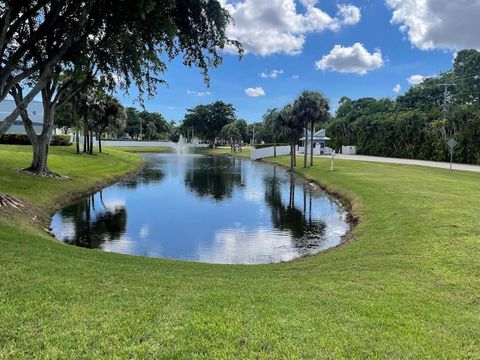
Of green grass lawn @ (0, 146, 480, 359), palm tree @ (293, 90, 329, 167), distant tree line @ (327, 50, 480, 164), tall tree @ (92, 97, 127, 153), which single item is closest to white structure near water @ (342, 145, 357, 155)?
distant tree line @ (327, 50, 480, 164)

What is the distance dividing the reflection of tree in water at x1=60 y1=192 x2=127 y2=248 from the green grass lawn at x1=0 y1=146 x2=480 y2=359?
2.55m

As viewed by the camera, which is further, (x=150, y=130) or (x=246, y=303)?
A: (x=150, y=130)

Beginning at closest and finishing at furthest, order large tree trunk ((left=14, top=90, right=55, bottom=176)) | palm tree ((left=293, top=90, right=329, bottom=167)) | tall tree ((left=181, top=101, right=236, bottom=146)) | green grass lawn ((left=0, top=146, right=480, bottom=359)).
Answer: green grass lawn ((left=0, top=146, right=480, bottom=359)) < large tree trunk ((left=14, top=90, right=55, bottom=176)) < palm tree ((left=293, top=90, right=329, bottom=167)) < tall tree ((left=181, top=101, right=236, bottom=146))

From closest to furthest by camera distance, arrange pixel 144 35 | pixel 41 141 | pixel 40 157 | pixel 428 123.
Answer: pixel 144 35
pixel 40 157
pixel 41 141
pixel 428 123

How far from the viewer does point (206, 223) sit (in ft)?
52.0

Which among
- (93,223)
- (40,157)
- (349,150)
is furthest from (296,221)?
(349,150)

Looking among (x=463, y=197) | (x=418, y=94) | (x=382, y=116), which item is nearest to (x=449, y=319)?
(x=463, y=197)

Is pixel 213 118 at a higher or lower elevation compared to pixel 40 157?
higher

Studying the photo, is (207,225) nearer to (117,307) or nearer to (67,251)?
(67,251)

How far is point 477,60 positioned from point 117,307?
7557 cm

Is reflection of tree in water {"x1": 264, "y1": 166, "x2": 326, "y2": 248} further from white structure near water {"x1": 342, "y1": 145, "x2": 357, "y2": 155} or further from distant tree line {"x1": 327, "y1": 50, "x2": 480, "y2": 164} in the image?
white structure near water {"x1": 342, "y1": 145, "x2": 357, "y2": 155}

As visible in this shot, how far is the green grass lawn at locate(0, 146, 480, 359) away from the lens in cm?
425

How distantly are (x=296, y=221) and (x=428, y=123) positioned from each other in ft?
125

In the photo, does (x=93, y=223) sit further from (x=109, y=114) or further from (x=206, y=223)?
(x=109, y=114)
